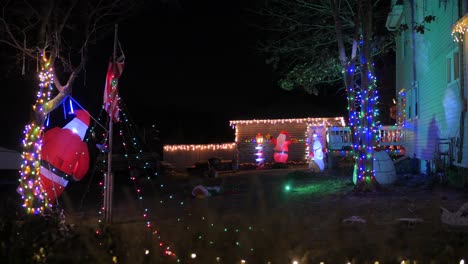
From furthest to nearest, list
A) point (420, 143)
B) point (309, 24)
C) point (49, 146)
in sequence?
point (420, 143) < point (309, 24) < point (49, 146)

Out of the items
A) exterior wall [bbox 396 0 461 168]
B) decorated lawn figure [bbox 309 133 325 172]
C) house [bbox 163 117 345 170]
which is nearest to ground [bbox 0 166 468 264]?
exterior wall [bbox 396 0 461 168]

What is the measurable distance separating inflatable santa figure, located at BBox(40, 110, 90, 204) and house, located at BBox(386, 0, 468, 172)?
897 cm

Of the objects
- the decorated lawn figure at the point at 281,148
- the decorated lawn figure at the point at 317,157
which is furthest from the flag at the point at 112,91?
the decorated lawn figure at the point at 281,148

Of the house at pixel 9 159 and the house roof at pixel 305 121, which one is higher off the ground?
the house roof at pixel 305 121

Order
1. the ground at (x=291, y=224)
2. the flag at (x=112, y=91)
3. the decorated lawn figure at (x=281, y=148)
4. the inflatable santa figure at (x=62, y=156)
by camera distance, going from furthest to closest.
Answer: the decorated lawn figure at (x=281, y=148) → the inflatable santa figure at (x=62, y=156) → the flag at (x=112, y=91) → the ground at (x=291, y=224)

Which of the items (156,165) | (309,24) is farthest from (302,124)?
(309,24)

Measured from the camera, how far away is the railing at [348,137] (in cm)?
1994

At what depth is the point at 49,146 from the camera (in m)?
10.6

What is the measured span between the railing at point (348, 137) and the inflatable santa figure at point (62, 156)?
1165 cm

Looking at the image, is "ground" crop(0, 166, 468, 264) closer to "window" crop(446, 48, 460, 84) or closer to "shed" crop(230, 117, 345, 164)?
"window" crop(446, 48, 460, 84)

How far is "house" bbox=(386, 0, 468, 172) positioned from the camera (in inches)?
499

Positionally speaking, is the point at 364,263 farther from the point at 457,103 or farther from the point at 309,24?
the point at 309,24

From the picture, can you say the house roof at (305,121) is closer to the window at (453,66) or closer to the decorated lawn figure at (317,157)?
the decorated lawn figure at (317,157)

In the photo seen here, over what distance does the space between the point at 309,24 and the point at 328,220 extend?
27.9 ft
